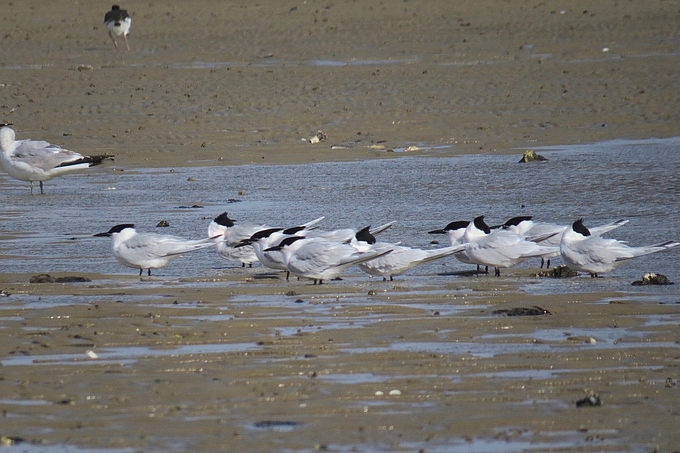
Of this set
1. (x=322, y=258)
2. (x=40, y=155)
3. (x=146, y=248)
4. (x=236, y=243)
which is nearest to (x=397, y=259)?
(x=322, y=258)

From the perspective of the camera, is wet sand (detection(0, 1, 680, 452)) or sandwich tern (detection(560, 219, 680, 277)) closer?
wet sand (detection(0, 1, 680, 452))

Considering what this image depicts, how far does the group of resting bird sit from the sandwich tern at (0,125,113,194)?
4635 millimetres

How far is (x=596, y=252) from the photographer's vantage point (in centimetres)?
746

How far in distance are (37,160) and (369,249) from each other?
619 centimetres

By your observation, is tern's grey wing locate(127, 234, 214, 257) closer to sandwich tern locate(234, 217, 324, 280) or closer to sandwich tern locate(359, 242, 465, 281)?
sandwich tern locate(234, 217, 324, 280)

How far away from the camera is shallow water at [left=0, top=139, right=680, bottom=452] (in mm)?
4258

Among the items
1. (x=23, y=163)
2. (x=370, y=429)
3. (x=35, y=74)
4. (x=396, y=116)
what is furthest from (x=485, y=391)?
(x=35, y=74)

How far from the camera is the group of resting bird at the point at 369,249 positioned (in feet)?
24.7

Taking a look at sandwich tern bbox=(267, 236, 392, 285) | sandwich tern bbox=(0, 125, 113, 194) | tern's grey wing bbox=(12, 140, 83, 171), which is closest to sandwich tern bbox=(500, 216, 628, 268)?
sandwich tern bbox=(267, 236, 392, 285)

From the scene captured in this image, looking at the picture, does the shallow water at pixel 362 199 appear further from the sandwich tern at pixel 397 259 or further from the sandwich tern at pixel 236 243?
the sandwich tern at pixel 397 259

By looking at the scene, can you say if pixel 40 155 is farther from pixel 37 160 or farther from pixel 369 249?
pixel 369 249

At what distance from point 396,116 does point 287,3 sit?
9957mm

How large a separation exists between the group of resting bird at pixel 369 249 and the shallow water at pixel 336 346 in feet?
0.48

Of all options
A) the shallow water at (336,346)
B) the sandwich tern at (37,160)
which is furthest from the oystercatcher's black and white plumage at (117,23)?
the shallow water at (336,346)
